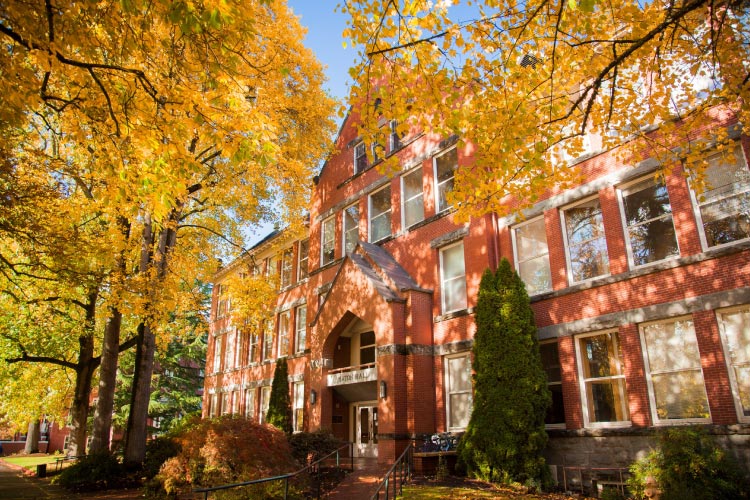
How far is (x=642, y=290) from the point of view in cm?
1234

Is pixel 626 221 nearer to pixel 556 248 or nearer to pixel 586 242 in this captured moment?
pixel 586 242

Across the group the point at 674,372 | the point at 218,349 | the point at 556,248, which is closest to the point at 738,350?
the point at 674,372

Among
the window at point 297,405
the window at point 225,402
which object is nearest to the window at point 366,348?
the window at point 297,405

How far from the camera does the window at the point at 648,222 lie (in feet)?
40.5

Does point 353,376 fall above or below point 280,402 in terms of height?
above

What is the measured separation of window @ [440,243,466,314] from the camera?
1688 cm

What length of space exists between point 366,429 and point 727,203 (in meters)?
14.1

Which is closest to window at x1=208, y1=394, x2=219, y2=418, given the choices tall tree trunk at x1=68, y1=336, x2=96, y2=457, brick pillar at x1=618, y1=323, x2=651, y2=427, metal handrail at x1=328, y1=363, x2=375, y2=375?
tall tree trunk at x1=68, y1=336, x2=96, y2=457

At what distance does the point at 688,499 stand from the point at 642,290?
470 centimetres

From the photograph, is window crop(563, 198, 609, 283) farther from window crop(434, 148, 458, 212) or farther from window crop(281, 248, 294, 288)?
window crop(281, 248, 294, 288)

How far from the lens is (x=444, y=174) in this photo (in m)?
18.4

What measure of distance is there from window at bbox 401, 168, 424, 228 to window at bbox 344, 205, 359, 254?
Answer: 3126 mm

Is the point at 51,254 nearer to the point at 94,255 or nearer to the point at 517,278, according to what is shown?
the point at 94,255

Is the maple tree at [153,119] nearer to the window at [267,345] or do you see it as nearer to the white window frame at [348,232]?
the white window frame at [348,232]
